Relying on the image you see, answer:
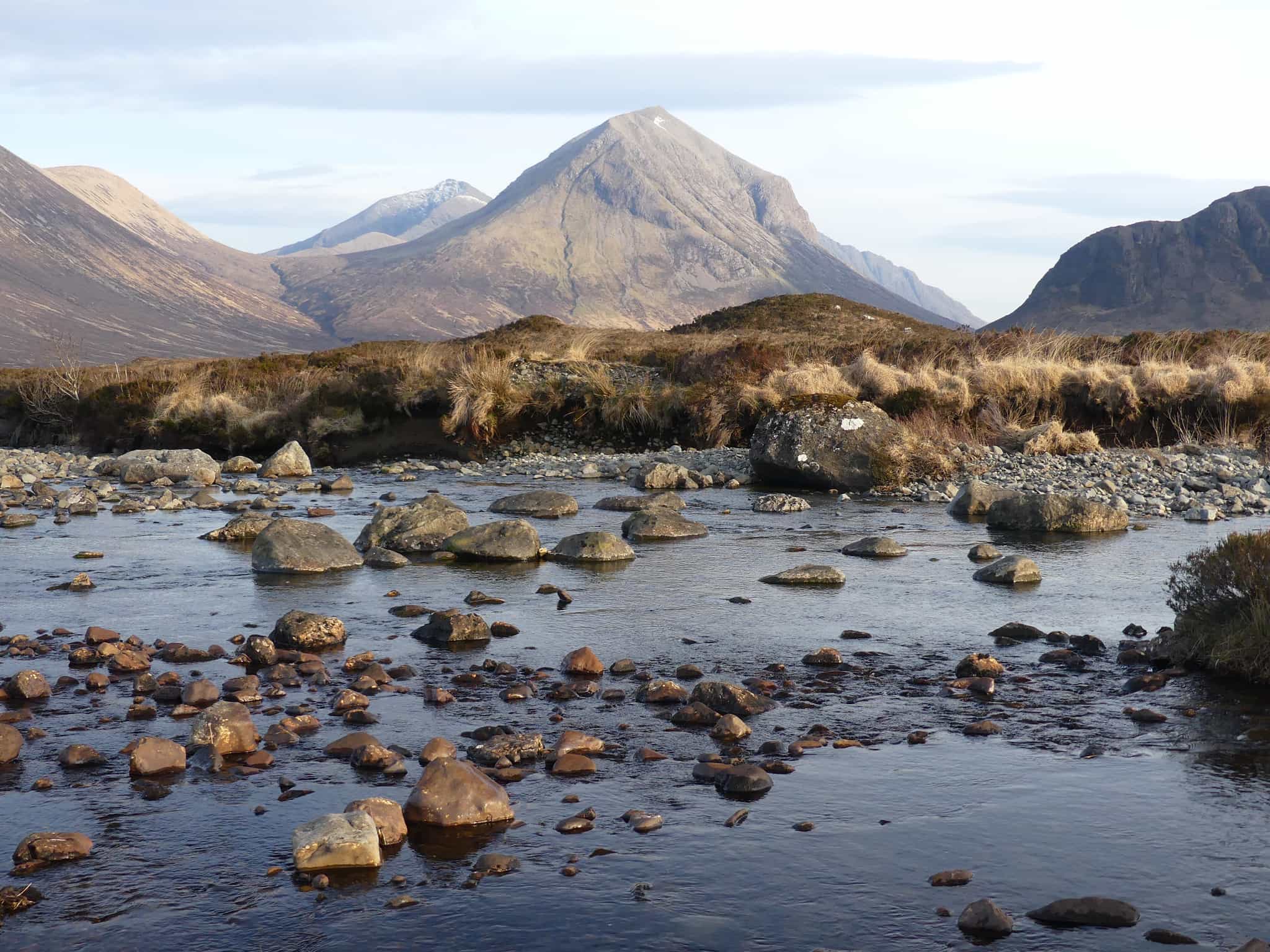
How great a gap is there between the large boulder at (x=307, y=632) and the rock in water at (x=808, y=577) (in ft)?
15.5

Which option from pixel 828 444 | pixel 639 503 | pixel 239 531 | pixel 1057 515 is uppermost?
pixel 828 444

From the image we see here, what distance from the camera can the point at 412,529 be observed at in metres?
14.5

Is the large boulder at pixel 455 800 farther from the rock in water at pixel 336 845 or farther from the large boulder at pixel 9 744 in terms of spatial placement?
the large boulder at pixel 9 744

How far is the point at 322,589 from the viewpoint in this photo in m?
12.0

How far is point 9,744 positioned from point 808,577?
781cm

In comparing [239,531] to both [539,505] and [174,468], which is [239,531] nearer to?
[539,505]

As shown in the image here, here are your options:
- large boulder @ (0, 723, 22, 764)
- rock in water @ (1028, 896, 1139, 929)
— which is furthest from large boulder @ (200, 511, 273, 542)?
rock in water @ (1028, 896, 1139, 929)

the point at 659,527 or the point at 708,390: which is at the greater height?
the point at 708,390

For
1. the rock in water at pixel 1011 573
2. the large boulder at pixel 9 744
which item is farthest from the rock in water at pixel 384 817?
the rock in water at pixel 1011 573

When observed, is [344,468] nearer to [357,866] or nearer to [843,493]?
[843,493]

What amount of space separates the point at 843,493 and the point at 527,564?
29.2ft

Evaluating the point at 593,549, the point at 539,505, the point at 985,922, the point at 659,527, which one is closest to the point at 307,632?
the point at 593,549

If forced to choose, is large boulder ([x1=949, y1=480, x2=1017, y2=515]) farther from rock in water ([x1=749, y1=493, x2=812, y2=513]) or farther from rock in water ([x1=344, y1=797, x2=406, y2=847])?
rock in water ([x1=344, y1=797, x2=406, y2=847])

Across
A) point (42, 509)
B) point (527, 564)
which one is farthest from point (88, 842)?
point (42, 509)
